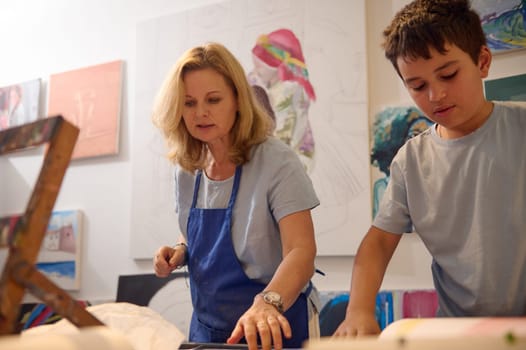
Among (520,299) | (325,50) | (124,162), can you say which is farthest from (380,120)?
(124,162)

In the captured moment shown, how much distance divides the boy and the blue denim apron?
28 cm

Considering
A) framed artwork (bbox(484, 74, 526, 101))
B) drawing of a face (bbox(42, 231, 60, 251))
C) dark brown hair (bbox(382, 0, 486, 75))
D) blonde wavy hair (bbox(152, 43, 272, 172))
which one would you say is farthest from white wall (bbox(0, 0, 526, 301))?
dark brown hair (bbox(382, 0, 486, 75))

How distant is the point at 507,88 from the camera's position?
166 cm

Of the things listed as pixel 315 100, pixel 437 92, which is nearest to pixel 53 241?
pixel 315 100

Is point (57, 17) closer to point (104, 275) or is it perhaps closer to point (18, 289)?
point (104, 275)

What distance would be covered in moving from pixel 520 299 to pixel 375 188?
954mm

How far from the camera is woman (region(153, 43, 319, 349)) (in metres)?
1.14

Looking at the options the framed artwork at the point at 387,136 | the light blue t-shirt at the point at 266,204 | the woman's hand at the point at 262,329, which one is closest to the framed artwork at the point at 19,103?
the framed artwork at the point at 387,136

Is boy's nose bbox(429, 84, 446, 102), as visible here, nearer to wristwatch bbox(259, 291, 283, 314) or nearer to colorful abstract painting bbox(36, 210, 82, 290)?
wristwatch bbox(259, 291, 283, 314)

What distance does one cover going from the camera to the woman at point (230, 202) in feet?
→ 3.73

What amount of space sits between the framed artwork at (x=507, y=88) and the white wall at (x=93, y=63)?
28cm

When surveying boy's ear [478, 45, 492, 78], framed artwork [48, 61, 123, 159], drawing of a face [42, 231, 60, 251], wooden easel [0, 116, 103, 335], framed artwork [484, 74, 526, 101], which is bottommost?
drawing of a face [42, 231, 60, 251]

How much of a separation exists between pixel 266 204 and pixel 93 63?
1886 mm

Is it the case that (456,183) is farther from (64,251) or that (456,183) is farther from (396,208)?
(64,251)
